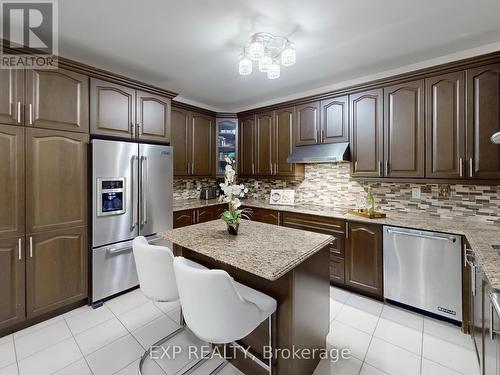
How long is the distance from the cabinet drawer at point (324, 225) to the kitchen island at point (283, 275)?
0.99 m

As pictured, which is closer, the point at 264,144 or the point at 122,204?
the point at 122,204

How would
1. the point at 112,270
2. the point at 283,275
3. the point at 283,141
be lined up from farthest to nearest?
the point at 283,141, the point at 112,270, the point at 283,275

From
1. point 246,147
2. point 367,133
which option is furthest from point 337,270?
point 246,147

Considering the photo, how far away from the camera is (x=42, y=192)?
2.13 m

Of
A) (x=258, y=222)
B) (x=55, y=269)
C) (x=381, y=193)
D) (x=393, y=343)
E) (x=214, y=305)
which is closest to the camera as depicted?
(x=214, y=305)

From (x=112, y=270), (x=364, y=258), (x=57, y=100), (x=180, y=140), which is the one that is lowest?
(x=112, y=270)

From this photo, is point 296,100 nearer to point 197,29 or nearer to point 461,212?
point 197,29

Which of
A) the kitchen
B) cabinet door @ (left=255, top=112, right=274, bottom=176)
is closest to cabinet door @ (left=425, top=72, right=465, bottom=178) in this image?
the kitchen

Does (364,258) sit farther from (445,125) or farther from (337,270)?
(445,125)

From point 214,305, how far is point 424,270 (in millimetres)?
2162

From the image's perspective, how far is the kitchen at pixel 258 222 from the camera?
158 centimetres

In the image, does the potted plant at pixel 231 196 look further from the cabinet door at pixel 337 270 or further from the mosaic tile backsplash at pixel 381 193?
the mosaic tile backsplash at pixel 381 193

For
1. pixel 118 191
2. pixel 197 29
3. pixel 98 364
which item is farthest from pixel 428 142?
pixel 98 364

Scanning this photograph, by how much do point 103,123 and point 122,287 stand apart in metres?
1.79
